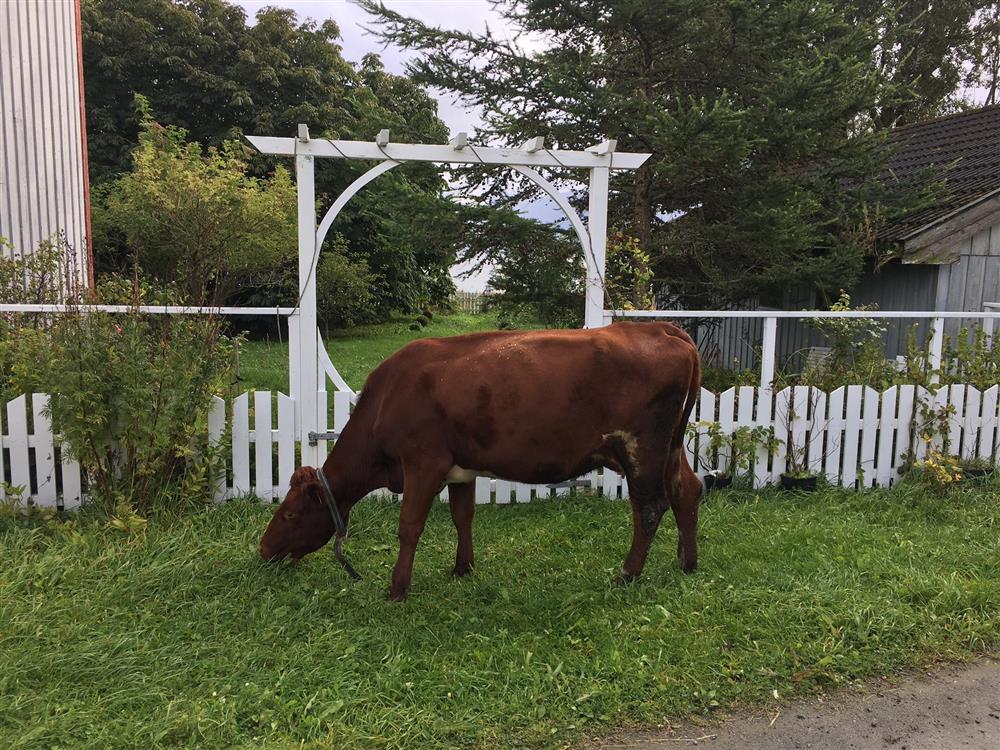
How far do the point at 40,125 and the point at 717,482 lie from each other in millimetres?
8855

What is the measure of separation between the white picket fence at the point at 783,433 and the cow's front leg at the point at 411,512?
1.58 m

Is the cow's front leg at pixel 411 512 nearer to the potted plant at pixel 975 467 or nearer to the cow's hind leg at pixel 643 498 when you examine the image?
the cow's hind leg at pixel 643 498

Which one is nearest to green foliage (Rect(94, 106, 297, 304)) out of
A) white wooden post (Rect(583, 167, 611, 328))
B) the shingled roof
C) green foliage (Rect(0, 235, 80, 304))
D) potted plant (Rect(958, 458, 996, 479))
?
green foliage (Rect(0, 235, 80, 304))

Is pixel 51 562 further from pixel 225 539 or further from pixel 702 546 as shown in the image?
pixel 702 546

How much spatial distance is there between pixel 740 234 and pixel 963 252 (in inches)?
115

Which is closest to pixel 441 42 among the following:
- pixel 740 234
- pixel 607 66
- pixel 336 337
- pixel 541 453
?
pixel 607 66

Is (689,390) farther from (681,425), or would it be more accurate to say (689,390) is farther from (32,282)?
(32,282)

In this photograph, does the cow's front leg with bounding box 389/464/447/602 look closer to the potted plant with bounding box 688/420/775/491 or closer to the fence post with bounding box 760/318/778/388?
the potted plant with bounding box 688/420/775/491

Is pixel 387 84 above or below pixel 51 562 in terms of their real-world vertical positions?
above

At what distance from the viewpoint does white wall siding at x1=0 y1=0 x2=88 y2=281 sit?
26.7ft

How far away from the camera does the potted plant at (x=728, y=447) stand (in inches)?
222

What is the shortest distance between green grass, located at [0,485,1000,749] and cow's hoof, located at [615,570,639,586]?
0.29 feet

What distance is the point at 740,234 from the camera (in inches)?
317

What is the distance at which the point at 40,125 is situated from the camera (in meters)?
8.67
